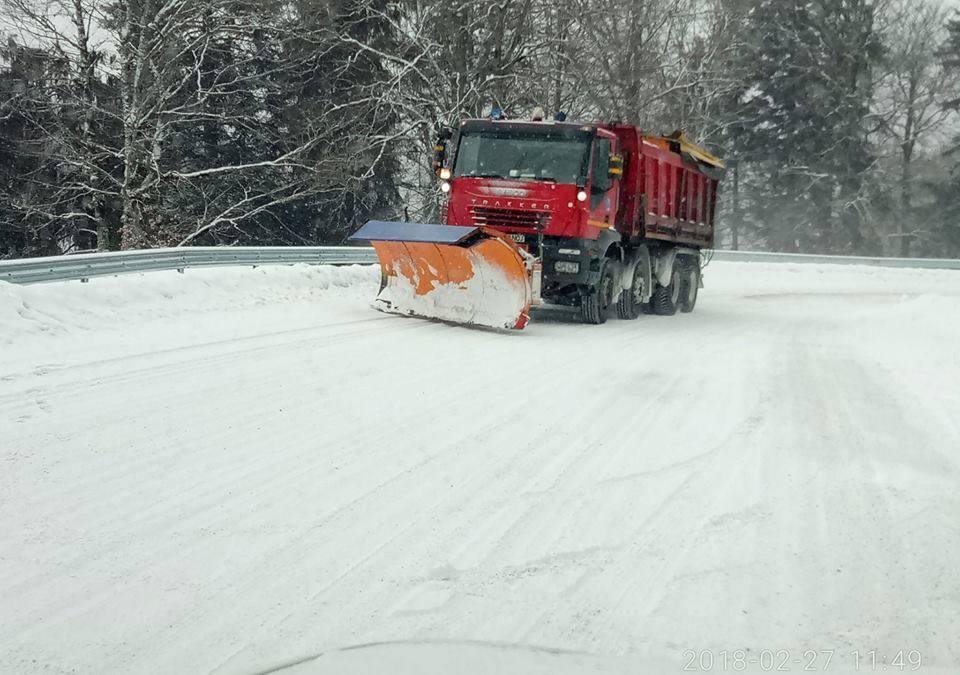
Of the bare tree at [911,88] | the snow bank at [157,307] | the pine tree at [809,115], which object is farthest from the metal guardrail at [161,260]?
the bare tree at [911,88]

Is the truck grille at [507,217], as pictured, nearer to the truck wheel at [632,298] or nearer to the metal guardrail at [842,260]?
the truck wheel at [632,298]

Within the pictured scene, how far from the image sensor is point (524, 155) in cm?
1358

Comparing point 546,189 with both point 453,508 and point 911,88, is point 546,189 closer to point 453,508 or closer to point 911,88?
point 453,508

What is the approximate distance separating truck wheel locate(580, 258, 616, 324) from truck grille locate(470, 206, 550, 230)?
124cm

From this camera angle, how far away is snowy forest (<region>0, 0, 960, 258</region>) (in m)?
21.3

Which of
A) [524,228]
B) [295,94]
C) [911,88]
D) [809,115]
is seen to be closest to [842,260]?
[809,115]

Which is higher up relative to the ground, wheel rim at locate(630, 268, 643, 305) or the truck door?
the truck door

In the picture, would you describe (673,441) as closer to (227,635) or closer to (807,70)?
(227,635)

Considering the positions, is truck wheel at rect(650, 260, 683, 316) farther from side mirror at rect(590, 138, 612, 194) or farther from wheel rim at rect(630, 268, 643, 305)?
side mirror at rect(590, 138, 612, 194)

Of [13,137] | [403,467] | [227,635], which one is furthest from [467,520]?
[13,137]

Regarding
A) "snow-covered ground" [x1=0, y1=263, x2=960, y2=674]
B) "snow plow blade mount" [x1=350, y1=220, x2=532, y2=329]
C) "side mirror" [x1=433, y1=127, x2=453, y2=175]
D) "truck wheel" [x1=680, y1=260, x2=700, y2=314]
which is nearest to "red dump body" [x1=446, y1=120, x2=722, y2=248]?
"side mirror" [x1=433, y1=127, x2=453, y2=175]

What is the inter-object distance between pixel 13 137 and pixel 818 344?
20.4 m

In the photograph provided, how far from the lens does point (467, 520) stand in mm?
4625

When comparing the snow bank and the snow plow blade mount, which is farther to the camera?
the snow plow blade mount
